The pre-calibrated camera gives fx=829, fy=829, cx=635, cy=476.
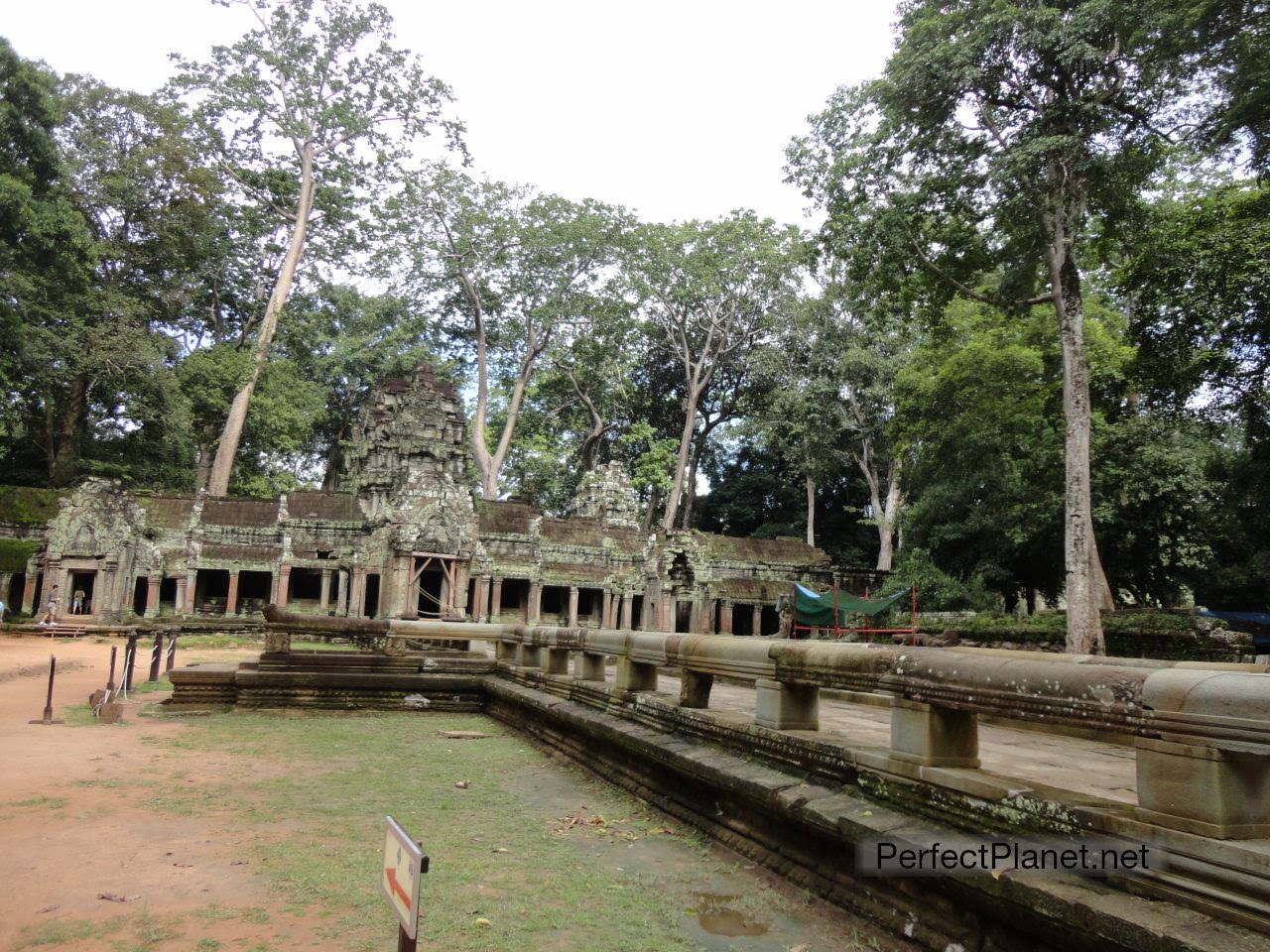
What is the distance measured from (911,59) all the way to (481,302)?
28.7 metres

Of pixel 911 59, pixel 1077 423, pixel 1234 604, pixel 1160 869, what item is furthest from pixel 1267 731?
pixel 1234 604

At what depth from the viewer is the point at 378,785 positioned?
625 centimetres

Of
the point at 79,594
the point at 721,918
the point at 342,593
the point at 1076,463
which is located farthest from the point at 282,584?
the point at 721,918

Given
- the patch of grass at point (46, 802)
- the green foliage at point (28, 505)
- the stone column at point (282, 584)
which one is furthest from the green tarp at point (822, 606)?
the green foliage at point (28, 505)

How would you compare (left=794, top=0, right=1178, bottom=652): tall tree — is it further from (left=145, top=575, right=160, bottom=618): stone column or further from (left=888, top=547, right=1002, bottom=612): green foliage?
(left=145, top=575, right=160, bottom=618): stone column

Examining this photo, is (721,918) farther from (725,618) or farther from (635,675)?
(725,618)

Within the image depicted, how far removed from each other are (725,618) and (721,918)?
29795 millimetres

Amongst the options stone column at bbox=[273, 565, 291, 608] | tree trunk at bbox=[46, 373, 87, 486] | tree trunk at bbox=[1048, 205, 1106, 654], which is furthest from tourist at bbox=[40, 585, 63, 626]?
tree trunk at bbox=[1048, 205, 1106, 654]

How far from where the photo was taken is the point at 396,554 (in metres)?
24.3

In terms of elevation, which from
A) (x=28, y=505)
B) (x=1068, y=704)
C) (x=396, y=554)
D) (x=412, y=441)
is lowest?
(x=1068, y=704)

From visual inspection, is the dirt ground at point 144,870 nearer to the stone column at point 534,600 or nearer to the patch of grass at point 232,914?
the patch of grass at point 232,914

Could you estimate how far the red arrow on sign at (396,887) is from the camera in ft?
6.99

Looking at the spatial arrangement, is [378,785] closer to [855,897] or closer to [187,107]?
[855,897]

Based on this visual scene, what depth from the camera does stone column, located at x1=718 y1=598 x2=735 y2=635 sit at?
3284 cm
